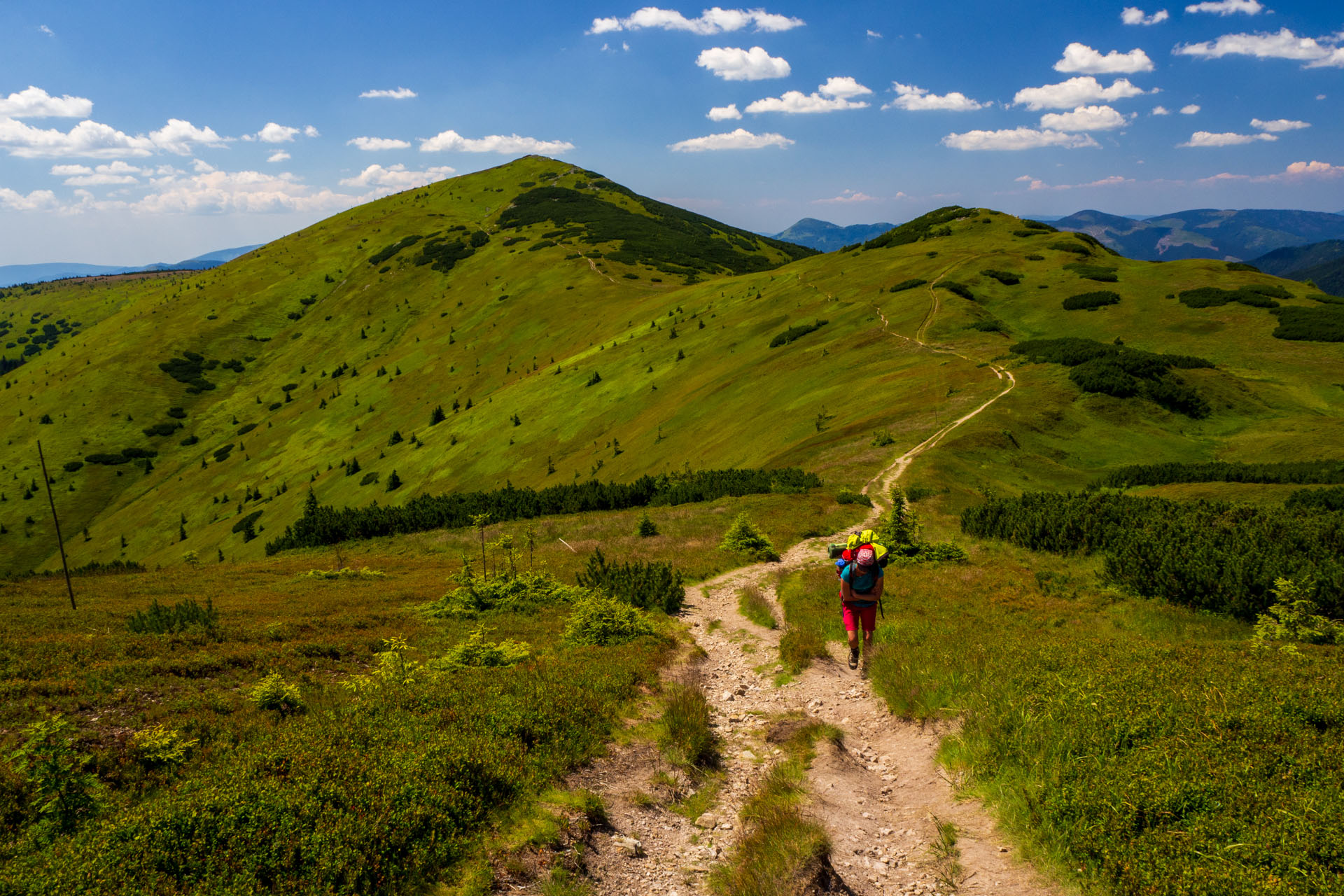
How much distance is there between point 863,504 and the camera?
28.6 m

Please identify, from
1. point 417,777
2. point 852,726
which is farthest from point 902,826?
point 417,777

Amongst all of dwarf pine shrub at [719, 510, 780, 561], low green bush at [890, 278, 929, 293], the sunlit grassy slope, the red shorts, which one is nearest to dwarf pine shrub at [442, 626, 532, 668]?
the red shorts

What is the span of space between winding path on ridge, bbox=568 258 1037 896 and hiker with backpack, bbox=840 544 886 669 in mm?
724

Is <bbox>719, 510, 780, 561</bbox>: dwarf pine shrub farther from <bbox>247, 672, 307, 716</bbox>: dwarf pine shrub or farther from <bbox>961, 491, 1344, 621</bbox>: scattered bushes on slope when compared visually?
<bbox>247, 672, 307, 716</bbox>: dwarf pine shrub

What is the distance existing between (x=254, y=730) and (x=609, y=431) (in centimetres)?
5330

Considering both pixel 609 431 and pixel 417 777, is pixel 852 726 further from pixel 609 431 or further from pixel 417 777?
pixel 609 431

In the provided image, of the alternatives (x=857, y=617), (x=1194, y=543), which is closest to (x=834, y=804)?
(x=857, y=617)

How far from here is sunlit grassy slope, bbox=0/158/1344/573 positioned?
120ft

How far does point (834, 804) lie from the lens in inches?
324

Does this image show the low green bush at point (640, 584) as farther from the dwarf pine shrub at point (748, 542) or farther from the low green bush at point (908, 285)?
the low green bush at point (908, 285)

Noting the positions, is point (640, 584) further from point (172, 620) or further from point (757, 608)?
point (172, 620)

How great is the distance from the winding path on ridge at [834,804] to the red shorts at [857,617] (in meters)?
0.95

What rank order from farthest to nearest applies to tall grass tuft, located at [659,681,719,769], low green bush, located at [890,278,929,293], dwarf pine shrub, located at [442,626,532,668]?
low green bush, located at [890,278,929,293] → dwarf pine shrub, located at [442,626,532,668] → tall grass tuft, located at [659,681,719,769]

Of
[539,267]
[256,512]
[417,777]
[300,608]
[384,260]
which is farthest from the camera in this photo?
[384,260]
